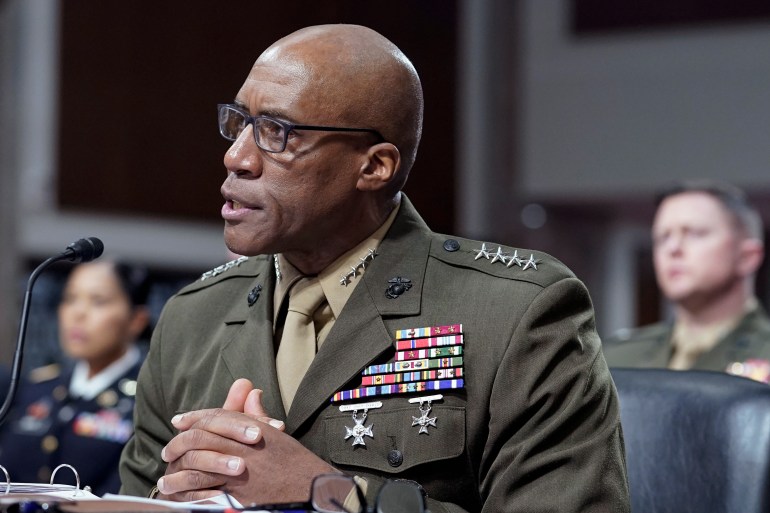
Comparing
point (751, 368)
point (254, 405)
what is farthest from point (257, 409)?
point (751, 368)

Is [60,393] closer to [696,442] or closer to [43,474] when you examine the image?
[43,474]

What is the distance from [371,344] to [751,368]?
1.86 m

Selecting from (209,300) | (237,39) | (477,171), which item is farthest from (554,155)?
(209,300)

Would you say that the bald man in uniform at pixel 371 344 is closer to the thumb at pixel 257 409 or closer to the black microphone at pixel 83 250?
the thumb at pixel 257 409

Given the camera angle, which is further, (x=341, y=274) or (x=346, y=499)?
(x=341, y=274)

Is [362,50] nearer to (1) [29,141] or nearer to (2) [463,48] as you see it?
(1) [29,141]

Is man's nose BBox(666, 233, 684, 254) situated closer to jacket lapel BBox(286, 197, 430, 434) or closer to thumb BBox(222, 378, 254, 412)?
jacket lapel BBox(286, 197, 430, 434)

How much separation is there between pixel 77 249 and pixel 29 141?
4.26 meters

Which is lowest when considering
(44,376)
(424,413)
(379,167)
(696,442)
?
(44,376)

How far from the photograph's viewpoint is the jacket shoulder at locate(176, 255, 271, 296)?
72.3 inches

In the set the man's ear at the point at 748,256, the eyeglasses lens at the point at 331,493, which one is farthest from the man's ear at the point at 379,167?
the man's ear at the point at 748,256

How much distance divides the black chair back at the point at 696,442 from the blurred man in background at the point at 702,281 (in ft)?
4.63

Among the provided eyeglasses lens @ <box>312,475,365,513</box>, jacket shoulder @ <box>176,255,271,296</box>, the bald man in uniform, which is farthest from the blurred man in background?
eyeglasses lens @ <box>312,475,365,513</box>

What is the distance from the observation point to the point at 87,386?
4.04m
